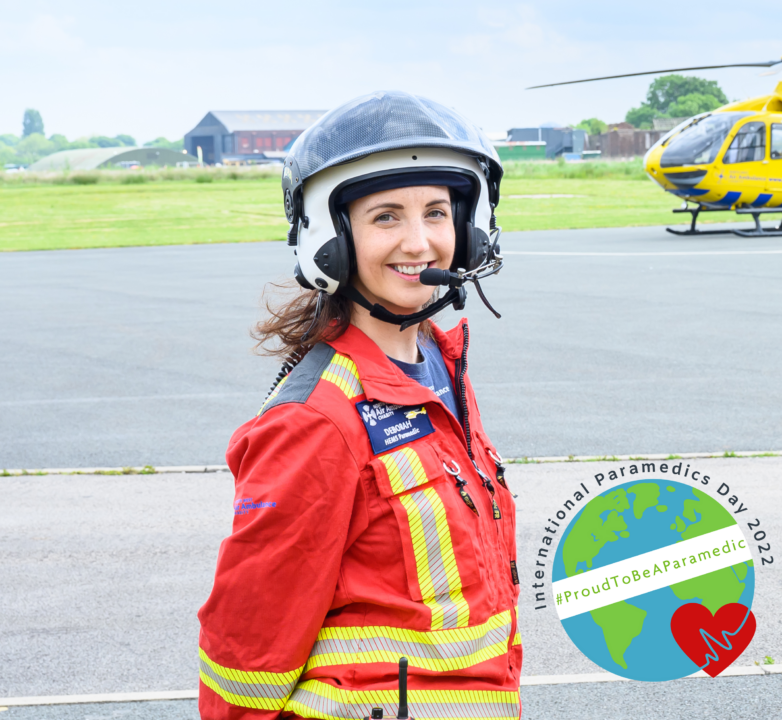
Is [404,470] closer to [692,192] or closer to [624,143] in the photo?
[692,192]

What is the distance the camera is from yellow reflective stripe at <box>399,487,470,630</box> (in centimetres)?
175

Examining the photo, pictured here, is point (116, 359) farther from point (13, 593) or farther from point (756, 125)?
point (756, 125)

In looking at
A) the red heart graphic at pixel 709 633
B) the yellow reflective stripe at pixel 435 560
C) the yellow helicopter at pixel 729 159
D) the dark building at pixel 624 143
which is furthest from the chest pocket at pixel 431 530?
the dark building at pixel 624 143

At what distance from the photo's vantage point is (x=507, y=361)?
9664 millimetres

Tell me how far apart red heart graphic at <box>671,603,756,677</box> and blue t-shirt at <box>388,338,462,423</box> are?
2.94 feet

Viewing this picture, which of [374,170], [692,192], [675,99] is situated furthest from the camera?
[675,99]

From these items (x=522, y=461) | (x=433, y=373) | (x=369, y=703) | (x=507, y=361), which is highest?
(x=433, y=373)

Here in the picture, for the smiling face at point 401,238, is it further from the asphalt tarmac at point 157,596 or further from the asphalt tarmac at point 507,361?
the asphalt tarmac at point 157,596

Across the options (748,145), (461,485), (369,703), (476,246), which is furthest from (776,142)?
(369,703)

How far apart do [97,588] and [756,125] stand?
73.1 feet

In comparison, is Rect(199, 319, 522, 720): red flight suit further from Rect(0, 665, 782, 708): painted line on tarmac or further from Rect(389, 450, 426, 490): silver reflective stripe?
Rect(0, 665, 782, 708): painted line on tarmac

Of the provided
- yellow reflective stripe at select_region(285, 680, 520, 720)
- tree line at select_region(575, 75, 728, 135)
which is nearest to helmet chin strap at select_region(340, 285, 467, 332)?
yellow reflective stripe at select_region(285, 680, 520, 720)

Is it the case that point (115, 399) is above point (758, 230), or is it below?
above

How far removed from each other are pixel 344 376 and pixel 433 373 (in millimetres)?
392
